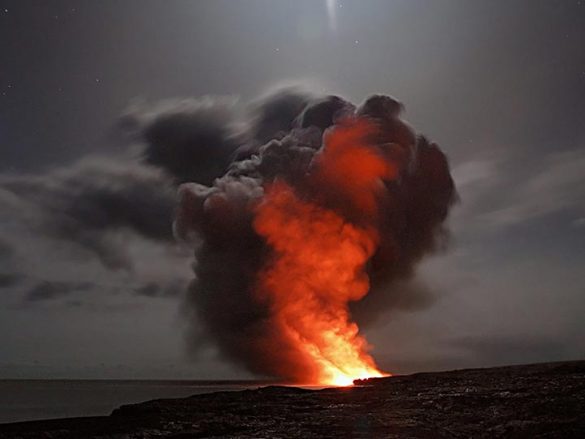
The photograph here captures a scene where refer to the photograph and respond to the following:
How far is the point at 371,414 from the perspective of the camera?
44281 millimetres

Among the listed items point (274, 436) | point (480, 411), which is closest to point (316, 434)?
point (274, 436)

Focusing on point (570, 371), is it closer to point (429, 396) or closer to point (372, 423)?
point (429, 396)

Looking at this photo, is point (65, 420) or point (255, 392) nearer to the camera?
point (65, 420)

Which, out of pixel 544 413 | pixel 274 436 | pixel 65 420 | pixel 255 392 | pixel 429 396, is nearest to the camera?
pixel 274 436

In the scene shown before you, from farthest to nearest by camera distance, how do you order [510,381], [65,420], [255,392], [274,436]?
[255,392], [510,381], [65,420], [274,436]

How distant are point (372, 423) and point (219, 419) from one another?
38.0 feet

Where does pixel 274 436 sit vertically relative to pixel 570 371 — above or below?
below

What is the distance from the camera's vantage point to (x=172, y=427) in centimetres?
4044

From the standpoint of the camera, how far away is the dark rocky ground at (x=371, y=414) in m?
36.6

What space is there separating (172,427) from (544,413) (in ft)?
81.9

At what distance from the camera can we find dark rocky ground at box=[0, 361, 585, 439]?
36562mm

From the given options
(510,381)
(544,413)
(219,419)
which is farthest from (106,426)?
(510,381)

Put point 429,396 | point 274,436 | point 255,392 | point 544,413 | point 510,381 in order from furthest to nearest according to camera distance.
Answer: point 255,392 → point 510,381 → point 429,396 → point 544,413 → point 274,436

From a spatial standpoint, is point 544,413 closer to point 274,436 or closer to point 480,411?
point 480,411
